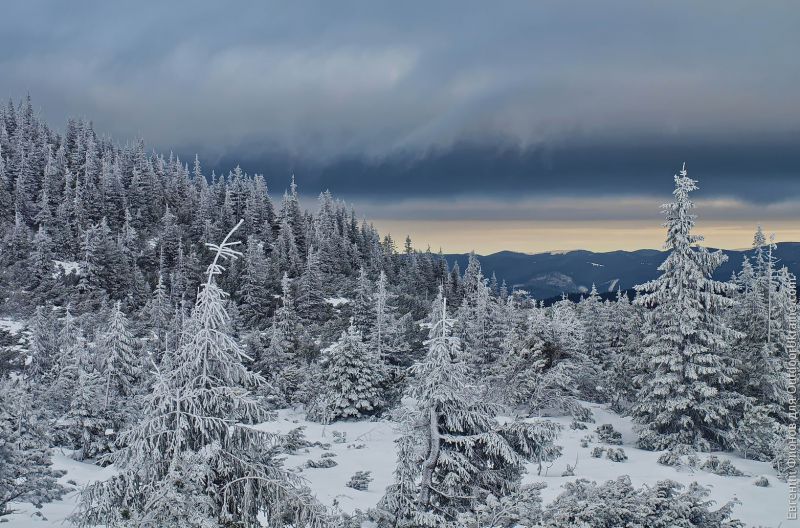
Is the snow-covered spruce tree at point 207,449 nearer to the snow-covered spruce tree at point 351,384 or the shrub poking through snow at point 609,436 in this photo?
the shrub poking through snow at point 609,436

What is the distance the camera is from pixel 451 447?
428 inches

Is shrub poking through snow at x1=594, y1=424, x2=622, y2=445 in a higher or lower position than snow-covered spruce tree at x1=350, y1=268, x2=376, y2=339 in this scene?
lower

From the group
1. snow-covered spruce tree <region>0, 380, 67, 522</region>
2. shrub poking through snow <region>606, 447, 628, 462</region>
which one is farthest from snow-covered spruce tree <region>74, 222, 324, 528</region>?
shrub poking through snow <region>606, 447, 628, 462</region>

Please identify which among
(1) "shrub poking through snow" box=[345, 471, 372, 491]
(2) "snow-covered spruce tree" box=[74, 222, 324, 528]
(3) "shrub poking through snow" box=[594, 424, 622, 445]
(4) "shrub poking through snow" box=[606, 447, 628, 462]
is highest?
(2) "snow-covered spruce tree" box=[74, 222, 324, 528]

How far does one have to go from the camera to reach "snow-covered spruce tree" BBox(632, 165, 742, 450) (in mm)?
22641

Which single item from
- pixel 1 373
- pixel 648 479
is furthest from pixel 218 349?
pixel 1 373

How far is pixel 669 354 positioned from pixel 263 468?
2041 cm

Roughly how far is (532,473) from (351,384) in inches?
578

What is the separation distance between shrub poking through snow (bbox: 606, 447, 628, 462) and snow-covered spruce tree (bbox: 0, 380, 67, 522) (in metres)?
19.7

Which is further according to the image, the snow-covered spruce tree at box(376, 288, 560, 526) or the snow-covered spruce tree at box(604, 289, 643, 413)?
the snow-covered spruce tree at box(604, 289, 643, 413)

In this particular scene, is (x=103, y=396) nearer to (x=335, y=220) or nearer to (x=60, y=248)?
(x=60, y=248)

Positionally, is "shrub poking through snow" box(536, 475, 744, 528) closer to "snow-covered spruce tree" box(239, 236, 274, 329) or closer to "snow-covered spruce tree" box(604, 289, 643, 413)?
"snow-covered spruce tree" box(604, 289, 643, 413)

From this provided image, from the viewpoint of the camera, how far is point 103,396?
26438mm

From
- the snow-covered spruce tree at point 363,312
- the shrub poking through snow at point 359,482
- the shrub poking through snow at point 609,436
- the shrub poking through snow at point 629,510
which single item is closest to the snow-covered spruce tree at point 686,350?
the shrub poking through snow at point 609,436
